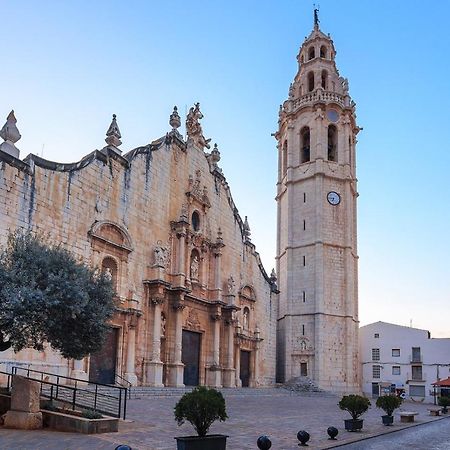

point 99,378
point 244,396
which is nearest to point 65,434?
point 99,378

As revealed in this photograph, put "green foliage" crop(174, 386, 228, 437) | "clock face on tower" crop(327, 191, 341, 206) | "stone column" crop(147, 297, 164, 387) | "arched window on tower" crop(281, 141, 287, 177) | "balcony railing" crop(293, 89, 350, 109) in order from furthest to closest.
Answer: "arched window on tower" crop(281, 141, 287, 177)
"balcony railing" crop(293, 89, 350, 109)
"clock face on tower" crop(327, 191, 341, 206)
"stone column" crop(147, 297, 164, 387)
"green foliage" crop(174, 386, 228, 437)

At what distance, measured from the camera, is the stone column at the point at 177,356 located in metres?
26.1

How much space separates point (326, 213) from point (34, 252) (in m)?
26.9

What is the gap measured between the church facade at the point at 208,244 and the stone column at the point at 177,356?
0.23 ft

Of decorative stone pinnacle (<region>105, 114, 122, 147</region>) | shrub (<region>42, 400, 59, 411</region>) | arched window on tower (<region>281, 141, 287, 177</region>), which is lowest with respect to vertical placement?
shrub (<region>42, 400, 59, 411</region>)

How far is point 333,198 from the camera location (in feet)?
125

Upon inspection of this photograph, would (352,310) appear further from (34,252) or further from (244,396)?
(34,252)

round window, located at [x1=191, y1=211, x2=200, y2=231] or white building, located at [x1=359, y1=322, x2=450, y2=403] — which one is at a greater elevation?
round window, located at [x1=191, y1=211, x2=200, y2=231]

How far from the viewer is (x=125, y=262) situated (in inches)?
963

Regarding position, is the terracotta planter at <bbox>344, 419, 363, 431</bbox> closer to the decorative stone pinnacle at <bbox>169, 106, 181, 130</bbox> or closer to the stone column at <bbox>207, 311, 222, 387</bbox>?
the stone column at <bbox>207, 311, 222, 387</bbox>

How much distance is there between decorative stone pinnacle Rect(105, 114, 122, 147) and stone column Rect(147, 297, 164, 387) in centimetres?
729

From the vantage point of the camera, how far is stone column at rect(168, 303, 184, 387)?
85.7 feet

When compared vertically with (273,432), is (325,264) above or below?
above

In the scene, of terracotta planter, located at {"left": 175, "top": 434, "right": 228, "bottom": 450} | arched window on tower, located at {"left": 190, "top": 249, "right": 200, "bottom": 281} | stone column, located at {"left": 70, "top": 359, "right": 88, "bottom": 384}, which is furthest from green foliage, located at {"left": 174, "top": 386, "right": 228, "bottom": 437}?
arched window on tower, located at {"left": 190, "top": 249, "right": 200, "bottom": 281}
